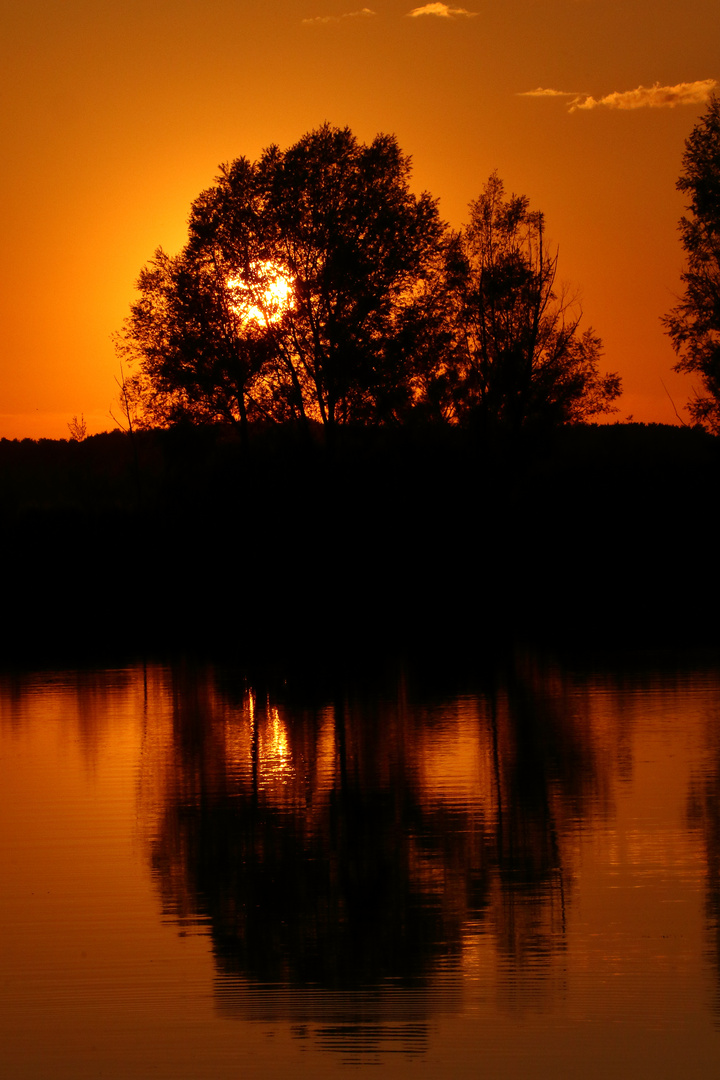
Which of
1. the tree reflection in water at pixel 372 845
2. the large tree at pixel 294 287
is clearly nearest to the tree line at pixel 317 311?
the large tree at pixel 294 287

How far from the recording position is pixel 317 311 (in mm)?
42938

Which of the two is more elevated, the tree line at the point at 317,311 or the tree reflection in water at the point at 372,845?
the tree line at the point at 317,311

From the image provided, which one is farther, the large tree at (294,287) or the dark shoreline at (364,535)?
the large tree at (294,287)

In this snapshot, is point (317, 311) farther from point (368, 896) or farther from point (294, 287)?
point (368, 896)

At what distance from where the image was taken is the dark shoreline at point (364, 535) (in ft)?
120

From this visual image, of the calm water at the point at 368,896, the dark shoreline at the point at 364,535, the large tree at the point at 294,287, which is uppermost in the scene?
the large tree at the point at 294,287

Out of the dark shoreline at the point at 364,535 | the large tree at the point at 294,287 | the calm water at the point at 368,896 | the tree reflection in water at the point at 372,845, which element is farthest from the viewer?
the large tree at the point at 294,287

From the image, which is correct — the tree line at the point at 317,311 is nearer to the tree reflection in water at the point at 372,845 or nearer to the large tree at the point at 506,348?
the large tree at the point at 506,348

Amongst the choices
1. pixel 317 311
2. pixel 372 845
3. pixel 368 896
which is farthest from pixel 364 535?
pixel 368 896

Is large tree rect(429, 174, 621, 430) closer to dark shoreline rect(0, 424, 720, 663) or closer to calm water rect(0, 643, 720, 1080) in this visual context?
dark shoreline rect(0, 424, 720, 663)

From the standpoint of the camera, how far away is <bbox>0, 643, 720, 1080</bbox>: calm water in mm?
5809

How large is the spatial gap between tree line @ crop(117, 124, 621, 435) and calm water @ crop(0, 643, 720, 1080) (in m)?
28.0

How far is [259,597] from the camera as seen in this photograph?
123 feet

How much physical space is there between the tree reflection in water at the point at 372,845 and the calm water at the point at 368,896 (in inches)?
1.1
